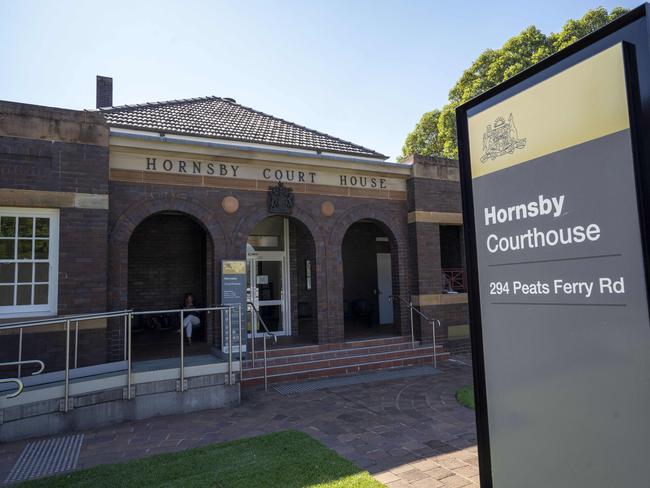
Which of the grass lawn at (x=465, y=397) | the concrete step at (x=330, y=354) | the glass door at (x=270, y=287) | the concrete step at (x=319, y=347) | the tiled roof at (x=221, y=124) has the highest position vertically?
the tiled roof at (x=221, y=124)

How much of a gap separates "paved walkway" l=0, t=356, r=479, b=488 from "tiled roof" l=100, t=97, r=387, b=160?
7.15 m

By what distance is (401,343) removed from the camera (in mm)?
9555

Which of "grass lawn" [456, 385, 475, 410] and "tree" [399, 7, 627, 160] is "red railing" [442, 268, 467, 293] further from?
"tree" [399, 7, 627, 160]

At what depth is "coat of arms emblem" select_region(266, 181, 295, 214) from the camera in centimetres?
879

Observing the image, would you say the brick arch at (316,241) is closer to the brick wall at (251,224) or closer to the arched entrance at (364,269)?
the brick wall at (251,224)

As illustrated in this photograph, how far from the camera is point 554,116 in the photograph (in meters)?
1.97

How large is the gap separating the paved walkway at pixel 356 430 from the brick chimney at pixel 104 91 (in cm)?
1280

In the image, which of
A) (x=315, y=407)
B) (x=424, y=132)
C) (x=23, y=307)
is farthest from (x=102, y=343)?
(x=424, y=132)

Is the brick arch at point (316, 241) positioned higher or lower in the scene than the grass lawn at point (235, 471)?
higher

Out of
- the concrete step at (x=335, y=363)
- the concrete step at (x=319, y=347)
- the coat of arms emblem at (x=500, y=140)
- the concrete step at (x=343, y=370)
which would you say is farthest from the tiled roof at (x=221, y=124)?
the coat of arms emblem at (x=500, y=140)

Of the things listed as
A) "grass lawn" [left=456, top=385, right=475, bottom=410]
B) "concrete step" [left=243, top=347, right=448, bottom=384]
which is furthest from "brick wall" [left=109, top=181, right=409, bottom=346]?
"grass lawn" [left=456, top=385, right=475, bottom=410]

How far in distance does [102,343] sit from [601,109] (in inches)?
294

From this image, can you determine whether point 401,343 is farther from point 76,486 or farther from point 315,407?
point 76,486

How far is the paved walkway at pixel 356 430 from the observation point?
167 inches
